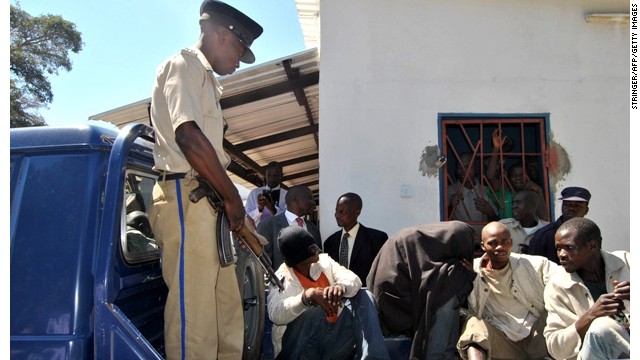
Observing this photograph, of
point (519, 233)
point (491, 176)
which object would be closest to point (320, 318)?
point (519, 233)

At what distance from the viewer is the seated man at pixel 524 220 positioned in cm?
454

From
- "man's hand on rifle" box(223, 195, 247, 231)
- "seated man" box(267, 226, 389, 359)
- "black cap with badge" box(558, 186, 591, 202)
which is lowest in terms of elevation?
"seated man" box(267, 226, 389, 359)

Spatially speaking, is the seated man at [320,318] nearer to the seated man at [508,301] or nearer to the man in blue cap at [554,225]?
the seated man at [508,301]

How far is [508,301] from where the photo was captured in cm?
291

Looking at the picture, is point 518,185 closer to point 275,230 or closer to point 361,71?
point 361,71

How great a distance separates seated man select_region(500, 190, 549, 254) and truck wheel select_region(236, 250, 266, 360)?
2.70m

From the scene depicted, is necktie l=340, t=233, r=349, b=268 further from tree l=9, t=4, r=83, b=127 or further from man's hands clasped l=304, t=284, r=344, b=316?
tree l=9, t=4, r=83, b=127

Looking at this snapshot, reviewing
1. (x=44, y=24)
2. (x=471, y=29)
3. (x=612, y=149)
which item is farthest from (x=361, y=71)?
(x=44, y=24)

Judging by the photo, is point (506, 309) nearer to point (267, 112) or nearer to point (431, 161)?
point (431, 161)

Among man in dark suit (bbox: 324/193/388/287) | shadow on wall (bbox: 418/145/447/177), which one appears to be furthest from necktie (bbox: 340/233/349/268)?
shadow on wall (bbox: 418/145/447/177)

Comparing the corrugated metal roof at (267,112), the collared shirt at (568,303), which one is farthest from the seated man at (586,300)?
the corrugated metal roof at (267,112)

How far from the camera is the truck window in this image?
7.95 ft

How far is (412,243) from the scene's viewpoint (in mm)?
2766

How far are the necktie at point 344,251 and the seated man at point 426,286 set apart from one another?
1601 millimetres
